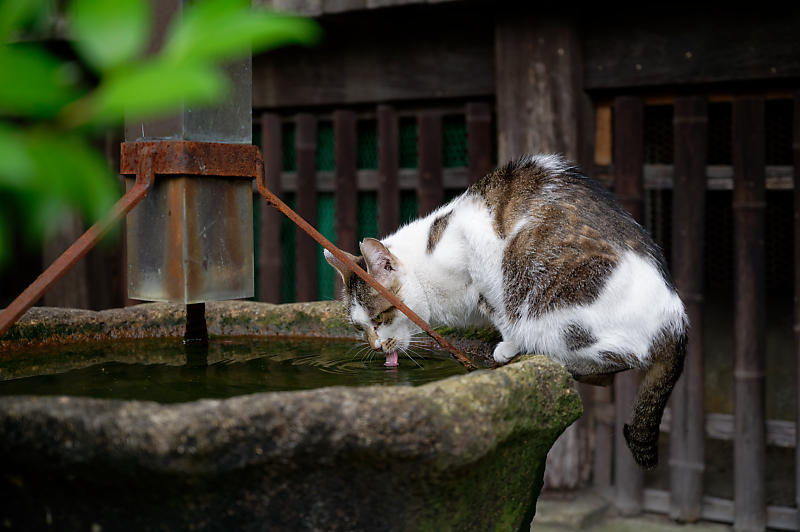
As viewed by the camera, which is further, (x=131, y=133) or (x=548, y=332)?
(x=548, y=332)

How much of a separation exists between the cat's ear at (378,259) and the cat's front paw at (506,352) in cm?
46

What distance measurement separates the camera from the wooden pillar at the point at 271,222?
4375 millimetres

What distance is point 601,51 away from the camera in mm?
3637

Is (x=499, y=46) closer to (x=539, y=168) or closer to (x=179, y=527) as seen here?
(x=539, y=168)

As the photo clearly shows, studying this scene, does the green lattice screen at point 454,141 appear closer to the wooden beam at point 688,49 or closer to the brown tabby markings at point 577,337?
the wooden beam at point 688,49

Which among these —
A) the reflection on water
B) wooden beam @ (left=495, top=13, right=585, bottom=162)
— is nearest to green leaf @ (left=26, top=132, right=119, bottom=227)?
the reflection on water

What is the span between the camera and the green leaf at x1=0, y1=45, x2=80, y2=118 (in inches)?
17.8

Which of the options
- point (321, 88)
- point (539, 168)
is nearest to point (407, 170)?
point (321, 88)

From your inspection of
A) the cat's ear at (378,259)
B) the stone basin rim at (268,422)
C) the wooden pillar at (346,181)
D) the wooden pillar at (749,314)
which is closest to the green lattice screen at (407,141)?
the wooden pillar at (346,181)

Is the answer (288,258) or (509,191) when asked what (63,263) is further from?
(288,258)

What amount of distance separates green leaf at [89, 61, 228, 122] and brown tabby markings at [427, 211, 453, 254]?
6.72ft

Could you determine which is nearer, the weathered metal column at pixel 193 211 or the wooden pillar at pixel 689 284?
the weathered metal column at pixel 193 211

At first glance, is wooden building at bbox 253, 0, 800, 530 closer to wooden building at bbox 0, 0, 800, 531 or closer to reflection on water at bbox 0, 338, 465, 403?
wooden building at bbox 0, 0, 800, 531

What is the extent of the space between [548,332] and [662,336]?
279mm
